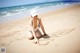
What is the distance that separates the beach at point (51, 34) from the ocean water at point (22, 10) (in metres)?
0.07

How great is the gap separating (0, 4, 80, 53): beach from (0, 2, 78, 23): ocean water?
67 millimetres

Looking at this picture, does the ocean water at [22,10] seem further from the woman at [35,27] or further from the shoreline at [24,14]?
the woman at [35,27]

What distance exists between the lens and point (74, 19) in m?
1.83

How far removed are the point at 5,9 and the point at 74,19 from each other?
0.98m

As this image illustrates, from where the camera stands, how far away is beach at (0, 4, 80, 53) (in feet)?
5.36

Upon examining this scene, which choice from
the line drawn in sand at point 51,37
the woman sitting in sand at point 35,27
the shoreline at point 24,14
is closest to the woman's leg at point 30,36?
the woman sitting in sand at point 35,27

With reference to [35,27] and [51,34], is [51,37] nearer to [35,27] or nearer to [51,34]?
[51,34]

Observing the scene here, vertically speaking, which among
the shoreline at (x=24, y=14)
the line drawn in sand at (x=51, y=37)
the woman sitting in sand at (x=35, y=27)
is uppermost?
the shoreline at (x=24, y=14)

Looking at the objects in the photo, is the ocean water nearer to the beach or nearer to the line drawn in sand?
the beach

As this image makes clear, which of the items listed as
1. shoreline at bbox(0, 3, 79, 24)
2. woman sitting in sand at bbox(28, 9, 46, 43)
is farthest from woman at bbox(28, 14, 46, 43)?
shoreline at bbox(0, 3, 79, 24)

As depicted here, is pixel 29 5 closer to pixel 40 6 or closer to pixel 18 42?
pixel 40 6

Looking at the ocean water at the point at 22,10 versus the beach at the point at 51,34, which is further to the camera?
the ocean water at the point at 22,10

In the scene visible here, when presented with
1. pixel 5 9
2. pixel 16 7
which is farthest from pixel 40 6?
pixel 5 9

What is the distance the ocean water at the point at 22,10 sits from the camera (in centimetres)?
180
